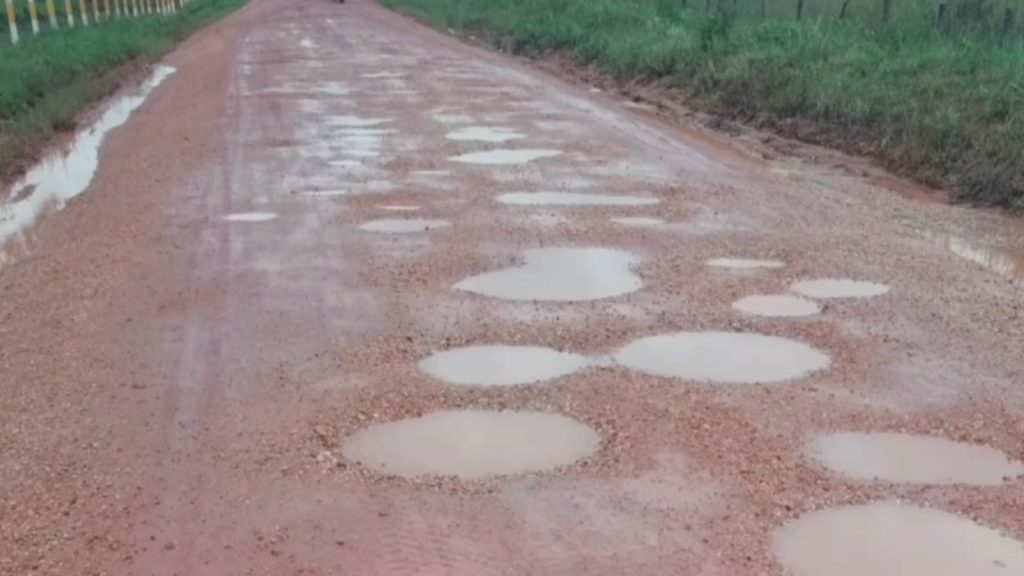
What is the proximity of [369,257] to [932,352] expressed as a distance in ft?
12.1

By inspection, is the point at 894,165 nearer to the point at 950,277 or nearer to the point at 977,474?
the point at 950,277

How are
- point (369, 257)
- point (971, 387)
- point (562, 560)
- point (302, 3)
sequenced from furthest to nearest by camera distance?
point (302, 3) → point (369, 257) → point (971, 387) → point (562, 560)

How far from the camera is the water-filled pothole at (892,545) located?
4035 mm

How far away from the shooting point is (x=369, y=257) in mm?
8094

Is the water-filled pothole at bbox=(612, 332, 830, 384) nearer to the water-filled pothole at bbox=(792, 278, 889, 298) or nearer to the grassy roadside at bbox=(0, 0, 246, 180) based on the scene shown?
the water-filled pothole at bbox=(792, 278, 889, 298)

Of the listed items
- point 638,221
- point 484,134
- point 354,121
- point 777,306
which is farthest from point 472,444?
point 354,121

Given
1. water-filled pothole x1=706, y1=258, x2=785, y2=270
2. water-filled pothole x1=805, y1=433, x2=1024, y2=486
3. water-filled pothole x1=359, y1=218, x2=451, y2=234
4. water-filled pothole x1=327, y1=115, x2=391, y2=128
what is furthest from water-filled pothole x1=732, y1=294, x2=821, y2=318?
water-filled pothole x1=327, y1=115, x2=391, y2=128

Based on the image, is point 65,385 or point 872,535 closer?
point 872,535

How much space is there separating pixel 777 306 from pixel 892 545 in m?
2.84

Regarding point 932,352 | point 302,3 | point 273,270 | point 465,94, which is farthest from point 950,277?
point 302,3

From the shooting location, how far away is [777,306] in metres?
6.89

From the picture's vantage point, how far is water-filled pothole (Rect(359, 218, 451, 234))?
349 inches

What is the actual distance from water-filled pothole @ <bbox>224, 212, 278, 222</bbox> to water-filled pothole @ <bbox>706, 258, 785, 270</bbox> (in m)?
3.52

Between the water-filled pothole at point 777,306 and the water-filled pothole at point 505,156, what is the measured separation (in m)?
4.88
